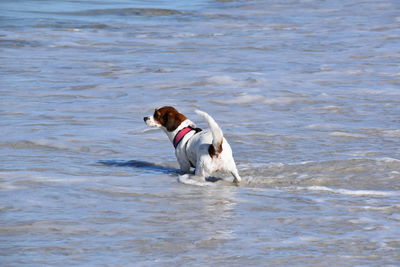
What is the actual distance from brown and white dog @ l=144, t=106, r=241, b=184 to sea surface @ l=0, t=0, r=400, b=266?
158 mm

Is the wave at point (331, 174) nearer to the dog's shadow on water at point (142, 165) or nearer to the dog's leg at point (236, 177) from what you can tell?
the dog's leg at point (236, 177)

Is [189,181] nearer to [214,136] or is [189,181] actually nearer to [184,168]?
[184,168]

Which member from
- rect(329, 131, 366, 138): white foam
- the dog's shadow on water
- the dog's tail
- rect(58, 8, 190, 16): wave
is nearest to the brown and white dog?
the dog's tail

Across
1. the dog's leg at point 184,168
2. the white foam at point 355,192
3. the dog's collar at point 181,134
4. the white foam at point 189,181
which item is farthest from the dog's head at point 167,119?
the white foam at point 355,192

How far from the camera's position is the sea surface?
17.8ft

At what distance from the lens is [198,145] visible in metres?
7.17

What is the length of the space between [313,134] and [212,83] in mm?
3592

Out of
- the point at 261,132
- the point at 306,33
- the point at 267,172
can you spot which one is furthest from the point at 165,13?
the point at 267,172

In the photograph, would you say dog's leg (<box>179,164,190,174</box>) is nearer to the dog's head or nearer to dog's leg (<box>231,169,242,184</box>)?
the dog's head

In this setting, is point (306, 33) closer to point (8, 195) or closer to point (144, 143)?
point (144, 143)

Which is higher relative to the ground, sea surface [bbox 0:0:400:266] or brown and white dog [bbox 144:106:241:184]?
brown and white dog [bbox 144:106:241:184]

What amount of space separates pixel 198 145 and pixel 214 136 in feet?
1.34

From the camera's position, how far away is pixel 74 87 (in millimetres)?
12367


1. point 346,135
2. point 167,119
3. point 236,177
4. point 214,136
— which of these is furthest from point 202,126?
point 214,136
